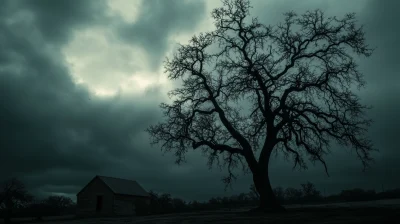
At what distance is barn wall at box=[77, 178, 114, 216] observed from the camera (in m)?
48.5

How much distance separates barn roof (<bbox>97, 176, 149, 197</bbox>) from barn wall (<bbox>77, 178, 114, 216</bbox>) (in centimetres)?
92

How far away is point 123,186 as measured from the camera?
54719 millimetres

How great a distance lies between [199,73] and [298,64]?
6.70m

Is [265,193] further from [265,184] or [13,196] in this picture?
[13,196]

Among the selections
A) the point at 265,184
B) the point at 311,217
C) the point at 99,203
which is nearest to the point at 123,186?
the point at 99,203

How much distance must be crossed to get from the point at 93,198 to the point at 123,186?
19.6 ft

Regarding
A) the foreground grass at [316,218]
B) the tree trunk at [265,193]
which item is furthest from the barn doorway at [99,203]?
the foreground grass at [316,218]

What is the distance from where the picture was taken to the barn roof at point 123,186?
50.7 meters

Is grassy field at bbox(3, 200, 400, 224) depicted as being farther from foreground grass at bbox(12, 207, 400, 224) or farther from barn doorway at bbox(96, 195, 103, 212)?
barn doorway at bbox(96, 195, 103, 212)

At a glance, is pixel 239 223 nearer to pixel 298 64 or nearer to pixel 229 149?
pixel 229 149

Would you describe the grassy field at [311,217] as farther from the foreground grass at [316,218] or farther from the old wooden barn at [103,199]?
the old wooden barn at [103,199]

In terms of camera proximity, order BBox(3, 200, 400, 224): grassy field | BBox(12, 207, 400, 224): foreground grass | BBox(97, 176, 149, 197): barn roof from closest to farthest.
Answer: BBox(12, 207, 400, 224): foreground grass
BBox(3, 200, 400, 224): grassy field
BBox(97, 176, 149, 197): barn roof

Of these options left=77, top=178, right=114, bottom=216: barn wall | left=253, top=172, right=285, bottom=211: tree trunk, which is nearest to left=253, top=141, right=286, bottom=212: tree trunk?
left=253, top=172, right=285, bottom=211: tree trunk

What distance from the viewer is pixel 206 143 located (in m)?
21.2
